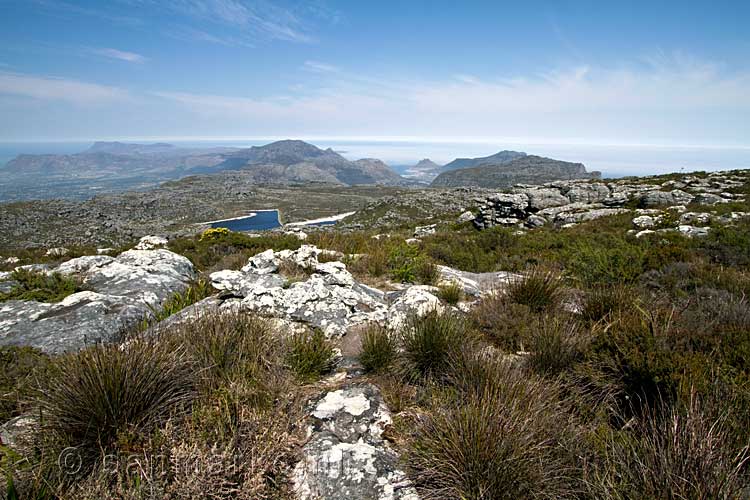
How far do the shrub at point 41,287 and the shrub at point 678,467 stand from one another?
777 cm

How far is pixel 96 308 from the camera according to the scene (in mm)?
5164

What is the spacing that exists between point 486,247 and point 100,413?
12.1 meters

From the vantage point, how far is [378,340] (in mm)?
3678

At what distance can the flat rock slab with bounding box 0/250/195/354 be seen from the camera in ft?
14.6

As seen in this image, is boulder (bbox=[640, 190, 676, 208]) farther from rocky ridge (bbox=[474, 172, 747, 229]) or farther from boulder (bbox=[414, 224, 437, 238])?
boulder (bbox=[414, 224, 437, 238])

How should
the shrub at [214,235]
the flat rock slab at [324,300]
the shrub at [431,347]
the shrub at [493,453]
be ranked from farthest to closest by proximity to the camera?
1. the shrub at [214,235]
2. the flat rock slab at [324,300]
3. the shrub at [431,347]
4. the shrub at [493,453]

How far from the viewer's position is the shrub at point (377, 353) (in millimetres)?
3586

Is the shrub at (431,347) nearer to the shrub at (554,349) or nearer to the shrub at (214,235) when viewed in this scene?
the shrub at (554,349)

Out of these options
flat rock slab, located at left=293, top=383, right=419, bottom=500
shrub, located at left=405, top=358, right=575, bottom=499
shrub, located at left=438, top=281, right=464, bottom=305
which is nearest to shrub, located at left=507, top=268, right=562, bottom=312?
shrub, located at left=438, top=281, right=464, bottom=305

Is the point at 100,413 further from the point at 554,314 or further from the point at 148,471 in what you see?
the point at 554,314

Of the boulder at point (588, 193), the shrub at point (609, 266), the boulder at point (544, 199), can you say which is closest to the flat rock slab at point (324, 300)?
the shrub at point (609, 266)

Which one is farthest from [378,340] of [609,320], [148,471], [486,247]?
A: [486,247]

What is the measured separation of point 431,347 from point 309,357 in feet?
4.42

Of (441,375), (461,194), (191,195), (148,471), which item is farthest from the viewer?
(191,195)
